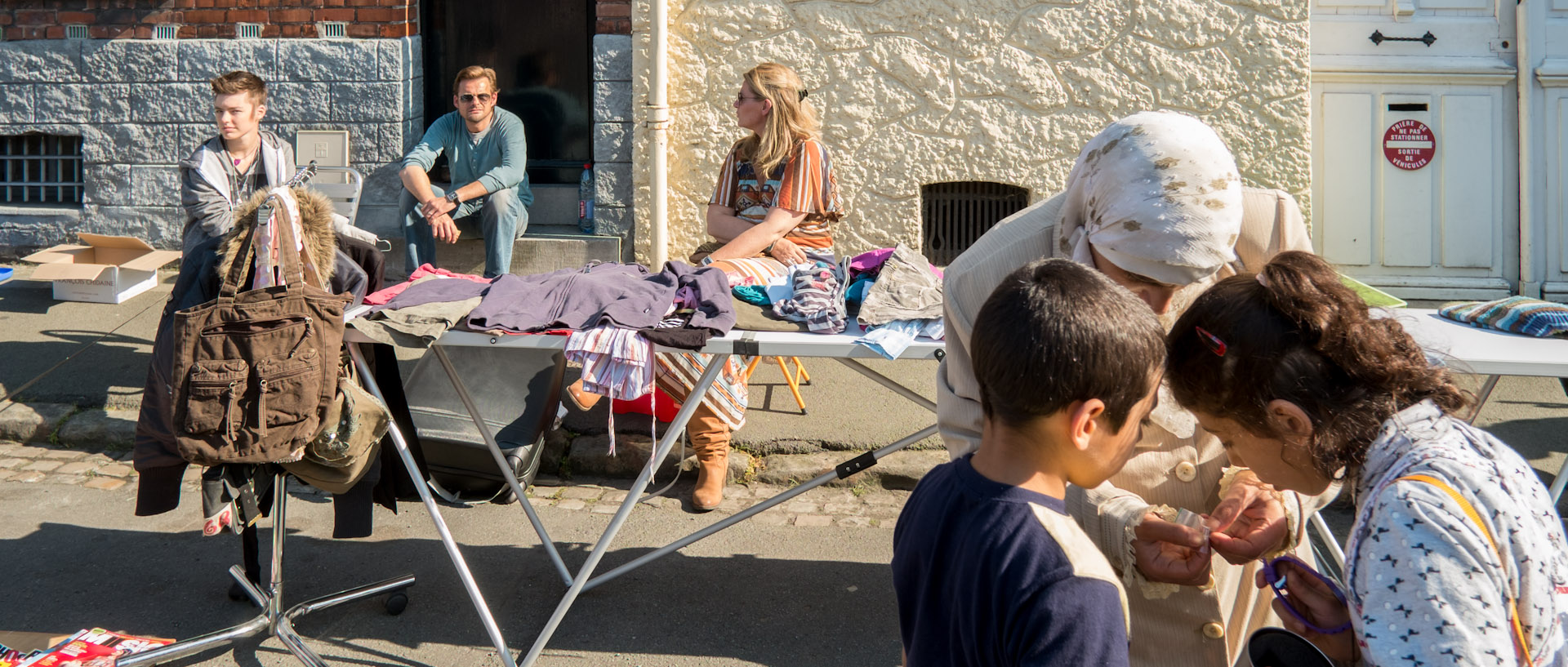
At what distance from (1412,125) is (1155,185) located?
6121mm

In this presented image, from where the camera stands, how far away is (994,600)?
1469mm

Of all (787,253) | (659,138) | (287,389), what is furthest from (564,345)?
(659,138)

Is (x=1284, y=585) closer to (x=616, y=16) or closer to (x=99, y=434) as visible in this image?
(x=99, y=434)

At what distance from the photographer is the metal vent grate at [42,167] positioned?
25.0ft

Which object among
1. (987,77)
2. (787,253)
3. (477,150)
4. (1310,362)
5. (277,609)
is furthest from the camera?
(987,77)

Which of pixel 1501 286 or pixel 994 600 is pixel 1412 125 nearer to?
pixel 1501 286

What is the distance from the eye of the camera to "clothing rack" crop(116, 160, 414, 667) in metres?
3.31

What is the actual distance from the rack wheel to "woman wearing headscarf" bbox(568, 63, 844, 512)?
1051 mm

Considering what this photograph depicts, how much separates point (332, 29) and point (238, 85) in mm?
1886

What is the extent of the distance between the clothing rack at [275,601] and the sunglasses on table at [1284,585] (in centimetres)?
259

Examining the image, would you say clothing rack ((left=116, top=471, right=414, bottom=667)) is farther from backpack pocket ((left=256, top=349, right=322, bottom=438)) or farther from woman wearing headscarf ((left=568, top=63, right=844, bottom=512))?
woman wearing headscarf ((left=568, top=63, right=844, bottom=512))

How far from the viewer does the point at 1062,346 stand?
4.92ft

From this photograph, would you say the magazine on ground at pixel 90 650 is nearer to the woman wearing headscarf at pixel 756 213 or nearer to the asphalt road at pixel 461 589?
the asphalt road at pixel 461 589

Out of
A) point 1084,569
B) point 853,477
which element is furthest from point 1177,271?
point 853,477
